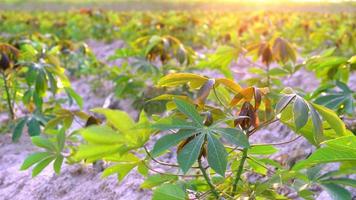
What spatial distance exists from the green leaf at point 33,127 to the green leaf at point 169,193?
4.03ft

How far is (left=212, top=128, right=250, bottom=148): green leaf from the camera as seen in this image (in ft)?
3.66

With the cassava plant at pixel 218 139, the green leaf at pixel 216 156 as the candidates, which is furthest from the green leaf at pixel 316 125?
the green leaf at pixel 216 156

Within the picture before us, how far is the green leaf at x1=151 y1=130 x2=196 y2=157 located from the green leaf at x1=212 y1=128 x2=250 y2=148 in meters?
0.07

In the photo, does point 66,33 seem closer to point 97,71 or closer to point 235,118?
point 97,71

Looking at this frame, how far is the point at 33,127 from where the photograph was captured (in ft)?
7.53

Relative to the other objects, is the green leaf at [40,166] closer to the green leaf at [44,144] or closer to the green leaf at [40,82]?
the green leaf at [44,144]

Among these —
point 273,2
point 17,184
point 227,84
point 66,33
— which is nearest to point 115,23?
point 66,33

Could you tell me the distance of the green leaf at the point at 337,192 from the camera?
116 centimetres

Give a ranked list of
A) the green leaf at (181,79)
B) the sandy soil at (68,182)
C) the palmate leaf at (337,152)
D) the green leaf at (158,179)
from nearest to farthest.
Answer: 1. the palmate leaf at (337,152)
2. the green leaf at (181,79)
3. the green leaf at (158,179)
4. the sandy soil at (68,182)

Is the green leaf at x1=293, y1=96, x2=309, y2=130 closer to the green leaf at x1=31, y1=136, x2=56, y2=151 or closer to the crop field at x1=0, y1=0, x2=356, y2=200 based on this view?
the crop field at x1=0, y1=0, x2=356, y2=200

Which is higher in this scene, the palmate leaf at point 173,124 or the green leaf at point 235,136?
the palmate leaf at point 173,124

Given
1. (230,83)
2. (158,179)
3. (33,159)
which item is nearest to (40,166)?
(33,159)

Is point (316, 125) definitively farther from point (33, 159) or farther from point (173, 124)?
point (33, 159)

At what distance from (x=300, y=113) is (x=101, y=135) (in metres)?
0.43
